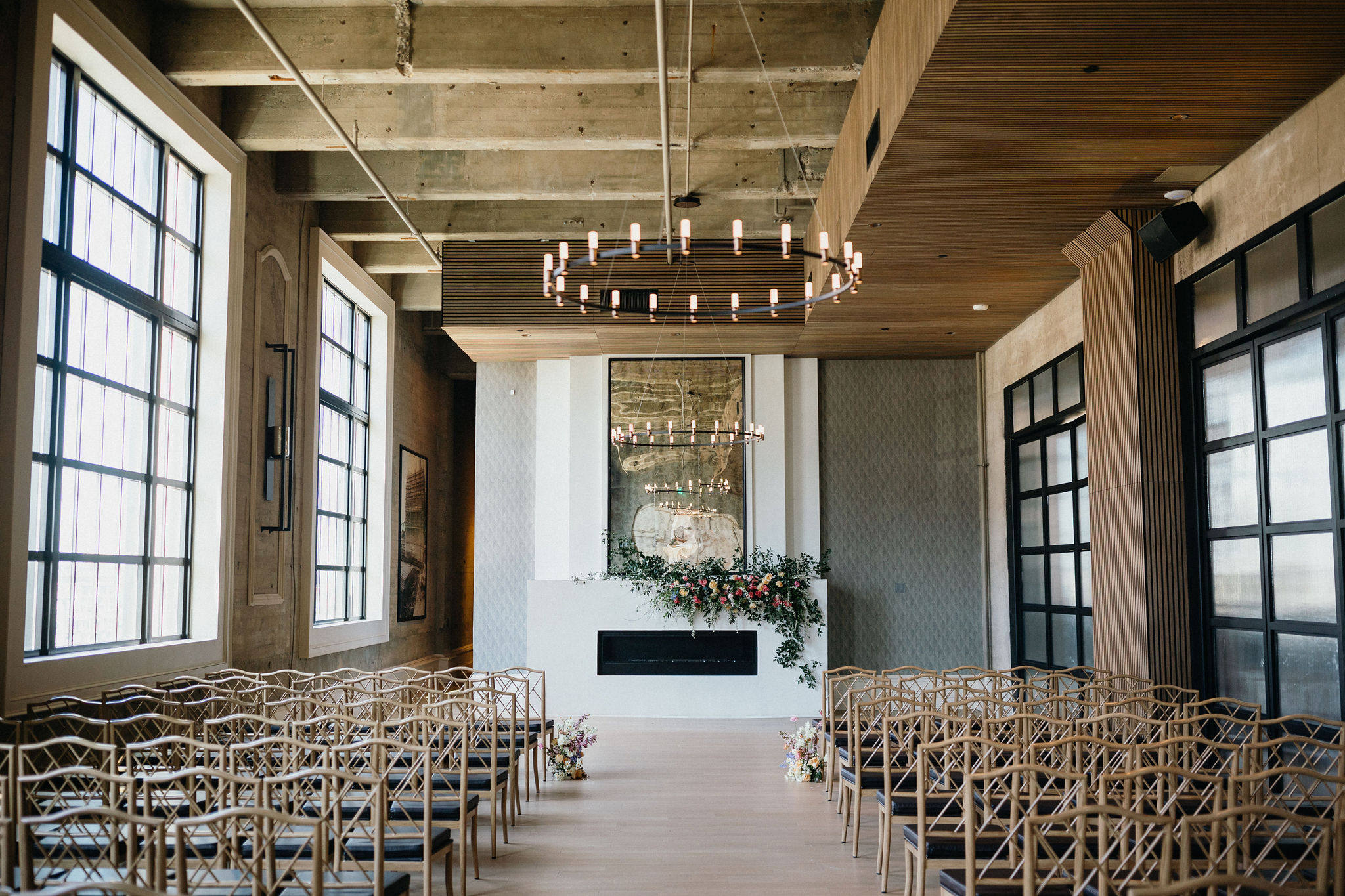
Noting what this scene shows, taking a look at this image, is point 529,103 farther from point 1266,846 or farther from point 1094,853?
point 1266,846

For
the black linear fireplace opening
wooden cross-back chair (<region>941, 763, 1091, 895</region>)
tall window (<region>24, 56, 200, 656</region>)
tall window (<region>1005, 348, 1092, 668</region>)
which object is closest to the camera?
wooden cross-back chair (<region>941, 763, 1091, 895</region>)

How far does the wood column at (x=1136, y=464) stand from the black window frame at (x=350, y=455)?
25.7ft

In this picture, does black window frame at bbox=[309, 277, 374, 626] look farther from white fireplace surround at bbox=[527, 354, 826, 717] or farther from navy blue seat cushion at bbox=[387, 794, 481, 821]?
navy blue seat cushion at bbox=[387, 794, 481, 821]

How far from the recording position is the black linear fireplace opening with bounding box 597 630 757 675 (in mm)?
11953

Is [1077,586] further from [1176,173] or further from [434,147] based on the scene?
[434,147]

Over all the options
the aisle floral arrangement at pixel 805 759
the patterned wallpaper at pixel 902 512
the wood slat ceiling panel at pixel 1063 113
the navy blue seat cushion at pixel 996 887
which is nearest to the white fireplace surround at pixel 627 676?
the patterned wallpaper at pixel 902 512

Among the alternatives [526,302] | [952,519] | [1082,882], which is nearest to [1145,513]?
[1082,882]

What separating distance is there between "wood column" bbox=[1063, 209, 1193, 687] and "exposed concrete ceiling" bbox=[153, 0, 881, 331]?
2.54 metres

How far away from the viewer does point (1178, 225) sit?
23.0ft

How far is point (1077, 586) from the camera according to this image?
32.7ft

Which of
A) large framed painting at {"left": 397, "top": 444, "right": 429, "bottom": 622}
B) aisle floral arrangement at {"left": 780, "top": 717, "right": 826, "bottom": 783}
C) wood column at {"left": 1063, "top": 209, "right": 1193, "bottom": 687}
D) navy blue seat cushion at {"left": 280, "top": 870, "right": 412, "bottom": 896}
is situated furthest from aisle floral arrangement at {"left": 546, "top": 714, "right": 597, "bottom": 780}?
large framed painting at {"left": 397, "top": 444, "right": 429, "bottom": 622}

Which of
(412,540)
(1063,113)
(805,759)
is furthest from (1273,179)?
(412,540)

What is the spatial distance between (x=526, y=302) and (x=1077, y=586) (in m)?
6.58

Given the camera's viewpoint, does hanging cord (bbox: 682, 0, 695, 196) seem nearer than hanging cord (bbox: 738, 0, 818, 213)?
Yes
